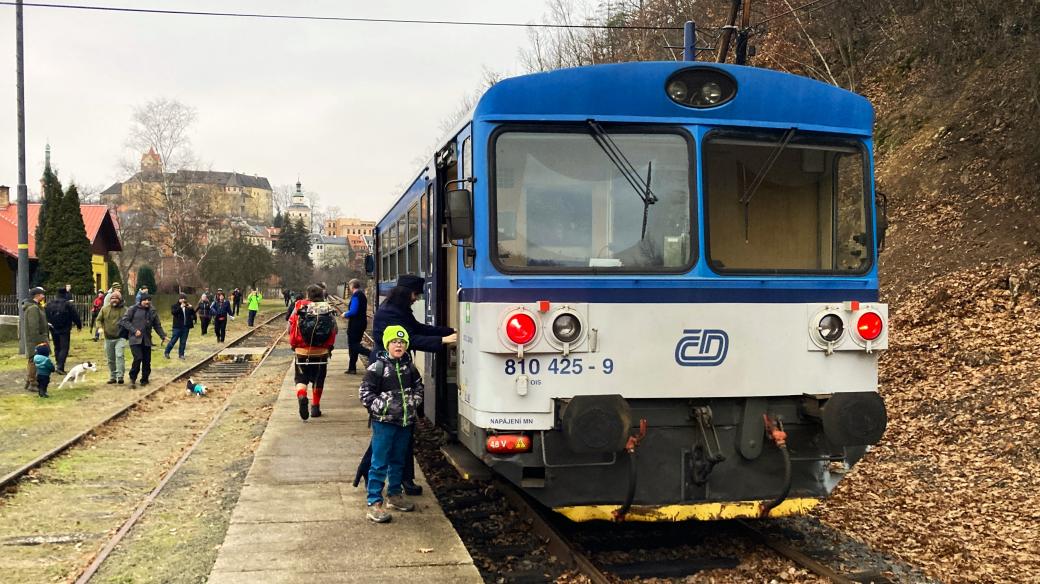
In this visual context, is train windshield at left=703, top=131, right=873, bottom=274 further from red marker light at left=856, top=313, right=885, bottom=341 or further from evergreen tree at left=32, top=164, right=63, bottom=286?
evergreen tree at left=32, top=164, right=63, bottom=286

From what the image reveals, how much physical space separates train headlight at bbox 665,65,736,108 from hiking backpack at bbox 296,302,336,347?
640cm

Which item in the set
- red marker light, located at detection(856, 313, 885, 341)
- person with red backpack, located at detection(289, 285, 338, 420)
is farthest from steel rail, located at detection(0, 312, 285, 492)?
red marker light, located at detection(856, 313, 885, 341)

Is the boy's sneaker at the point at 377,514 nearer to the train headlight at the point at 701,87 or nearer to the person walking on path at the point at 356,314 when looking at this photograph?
the train headlight at the point at 701,87

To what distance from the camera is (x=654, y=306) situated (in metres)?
5.51

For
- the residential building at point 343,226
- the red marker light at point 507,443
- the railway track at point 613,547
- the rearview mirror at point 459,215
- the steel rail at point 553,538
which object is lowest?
the railway track at point 613,547

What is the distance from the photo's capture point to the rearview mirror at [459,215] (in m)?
5.58

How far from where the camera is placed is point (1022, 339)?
1125cm

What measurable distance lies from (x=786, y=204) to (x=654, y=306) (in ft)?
4.09

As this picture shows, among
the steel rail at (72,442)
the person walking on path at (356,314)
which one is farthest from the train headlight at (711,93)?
the person walking on path at (356,314)

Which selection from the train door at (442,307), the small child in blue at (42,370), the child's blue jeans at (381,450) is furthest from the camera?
the small child in blue at (42,370)

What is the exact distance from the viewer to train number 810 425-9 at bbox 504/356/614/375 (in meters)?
5.38

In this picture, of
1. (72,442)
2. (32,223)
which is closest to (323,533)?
(72,442)

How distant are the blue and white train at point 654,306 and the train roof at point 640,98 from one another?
11mm

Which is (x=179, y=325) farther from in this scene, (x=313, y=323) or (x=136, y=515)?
(x=136, y=515)
